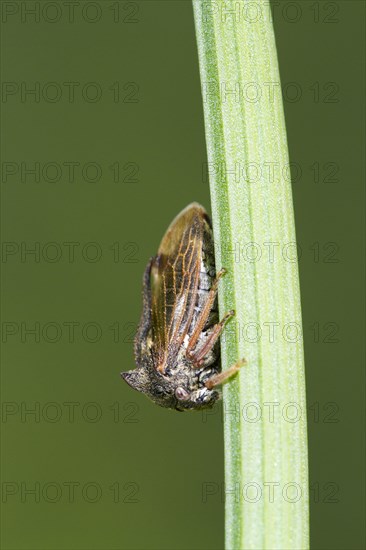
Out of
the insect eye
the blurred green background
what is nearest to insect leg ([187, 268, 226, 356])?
the insect eye

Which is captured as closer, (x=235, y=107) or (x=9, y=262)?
(x=235, y=107)

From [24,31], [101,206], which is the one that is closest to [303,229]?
[101,206]

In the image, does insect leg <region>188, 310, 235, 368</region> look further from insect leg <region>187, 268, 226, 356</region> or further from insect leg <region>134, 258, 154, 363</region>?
insect leg <region>134, 258, 154, 363</region>

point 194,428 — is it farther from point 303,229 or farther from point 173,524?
point 303,229

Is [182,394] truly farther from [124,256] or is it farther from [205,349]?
[124,256]

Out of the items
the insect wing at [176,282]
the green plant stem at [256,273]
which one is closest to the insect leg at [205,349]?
the insect wing at [176,282]
